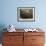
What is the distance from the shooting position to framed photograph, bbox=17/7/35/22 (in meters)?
4.66

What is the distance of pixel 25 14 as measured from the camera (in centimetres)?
470

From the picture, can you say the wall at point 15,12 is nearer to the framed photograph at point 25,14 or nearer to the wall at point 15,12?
the wall at point 15,12

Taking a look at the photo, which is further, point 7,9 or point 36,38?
point 7,9

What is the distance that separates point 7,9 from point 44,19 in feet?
4.37

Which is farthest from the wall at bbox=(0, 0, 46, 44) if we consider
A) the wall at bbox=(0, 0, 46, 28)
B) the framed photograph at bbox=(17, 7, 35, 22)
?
the framed photograph at bbox=(17, 7, 35, 22)

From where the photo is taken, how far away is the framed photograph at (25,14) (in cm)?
466

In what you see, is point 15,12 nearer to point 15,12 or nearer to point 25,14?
point 15,12

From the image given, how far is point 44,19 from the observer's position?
4.70 metres

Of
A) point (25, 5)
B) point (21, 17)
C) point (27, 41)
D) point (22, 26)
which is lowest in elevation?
point (27, 41)

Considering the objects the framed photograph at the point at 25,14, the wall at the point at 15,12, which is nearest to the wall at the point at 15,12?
the wall at the point at 15,12

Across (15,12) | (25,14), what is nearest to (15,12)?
(15,12)

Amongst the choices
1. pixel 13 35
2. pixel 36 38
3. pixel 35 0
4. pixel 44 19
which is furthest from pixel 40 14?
pixel 13 35

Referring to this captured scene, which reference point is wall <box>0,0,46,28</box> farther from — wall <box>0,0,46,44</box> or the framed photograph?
the framed photograph

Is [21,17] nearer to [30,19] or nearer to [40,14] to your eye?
[30,19]
